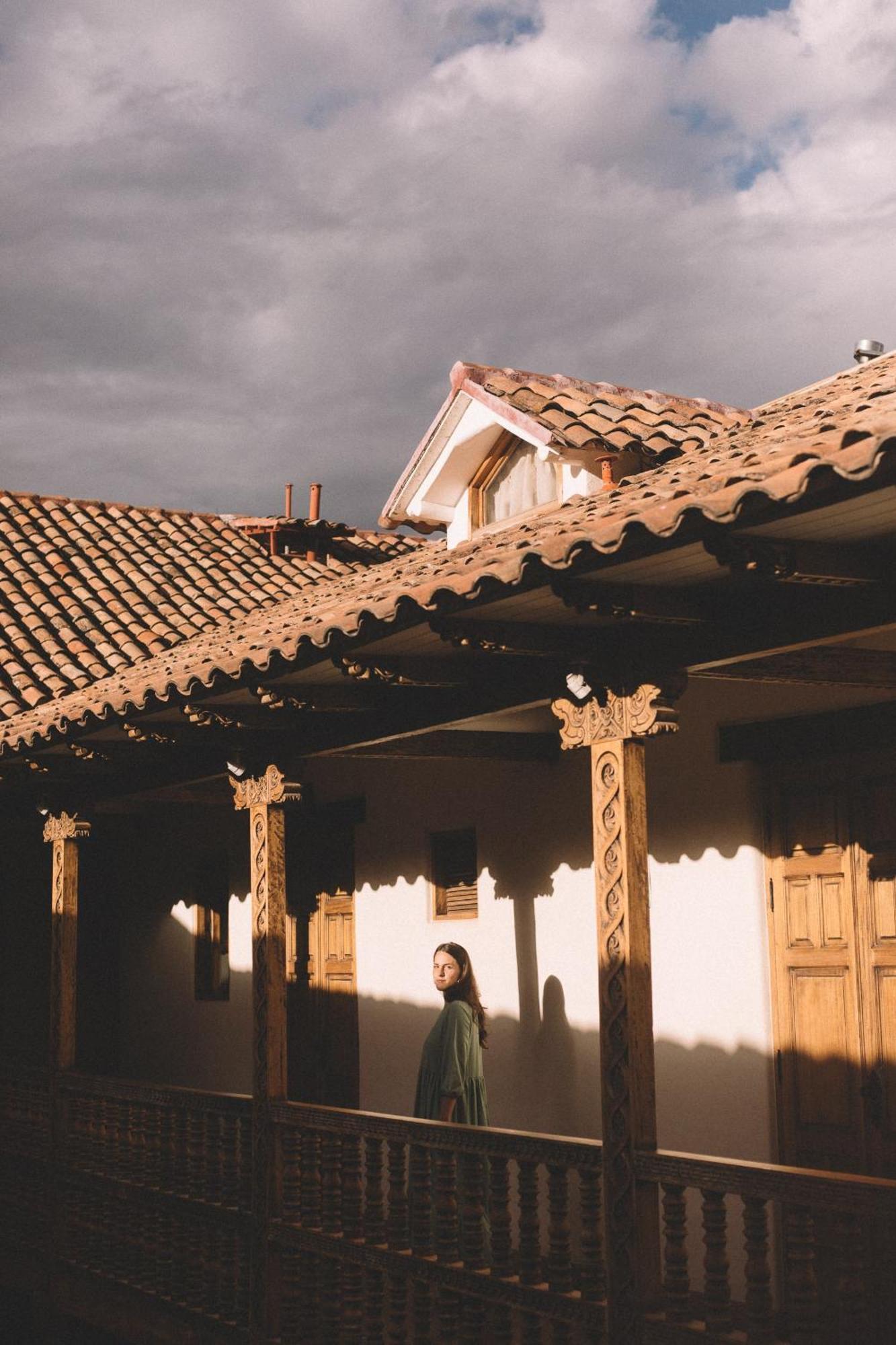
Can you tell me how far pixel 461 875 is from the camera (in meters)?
10.3

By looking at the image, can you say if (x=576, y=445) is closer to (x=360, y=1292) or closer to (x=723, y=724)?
(x=723, y=724)

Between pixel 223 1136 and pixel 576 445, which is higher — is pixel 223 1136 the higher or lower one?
the lower one

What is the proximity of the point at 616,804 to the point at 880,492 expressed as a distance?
1.94 meters

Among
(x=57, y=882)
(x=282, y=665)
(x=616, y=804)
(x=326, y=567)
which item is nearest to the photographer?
(x=616, y=804)

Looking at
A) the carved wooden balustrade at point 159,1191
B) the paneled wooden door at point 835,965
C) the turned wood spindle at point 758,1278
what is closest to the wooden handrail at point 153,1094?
the carved wooden balustrade at point 159,1191

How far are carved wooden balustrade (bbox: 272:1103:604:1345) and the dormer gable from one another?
482cm

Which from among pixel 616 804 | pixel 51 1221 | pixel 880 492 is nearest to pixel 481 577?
pixel 616 804

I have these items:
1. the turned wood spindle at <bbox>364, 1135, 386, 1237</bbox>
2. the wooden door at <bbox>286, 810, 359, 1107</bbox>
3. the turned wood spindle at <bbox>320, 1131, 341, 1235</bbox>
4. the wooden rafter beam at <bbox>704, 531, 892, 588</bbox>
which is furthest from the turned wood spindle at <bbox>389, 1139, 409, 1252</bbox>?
the wooden door at <bbox>286, 810, 359, 1107</bbox>

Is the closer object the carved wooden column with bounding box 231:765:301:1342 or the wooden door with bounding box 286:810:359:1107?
the carved wooden column with bounding box 231:765:301:1342

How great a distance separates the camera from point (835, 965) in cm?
754

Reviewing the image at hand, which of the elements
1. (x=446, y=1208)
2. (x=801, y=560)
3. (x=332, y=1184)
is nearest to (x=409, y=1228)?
(x=446, y=1208)

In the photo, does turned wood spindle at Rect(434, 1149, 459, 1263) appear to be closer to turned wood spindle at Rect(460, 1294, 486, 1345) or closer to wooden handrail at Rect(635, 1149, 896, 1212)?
turned wood spindle at Rect(460, 1294, 486, 1345)

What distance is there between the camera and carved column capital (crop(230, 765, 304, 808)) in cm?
818

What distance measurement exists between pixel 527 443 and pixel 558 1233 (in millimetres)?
6685
